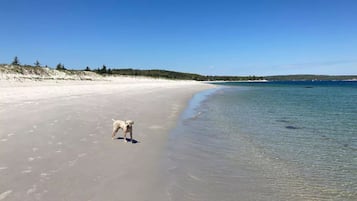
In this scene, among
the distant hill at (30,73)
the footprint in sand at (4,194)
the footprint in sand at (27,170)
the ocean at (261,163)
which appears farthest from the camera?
the distant hill at (30,73)

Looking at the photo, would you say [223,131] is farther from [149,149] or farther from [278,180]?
[278,180]

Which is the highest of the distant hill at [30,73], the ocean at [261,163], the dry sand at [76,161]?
the distant hill at [30,73]

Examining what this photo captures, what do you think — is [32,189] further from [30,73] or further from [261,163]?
[30,73]

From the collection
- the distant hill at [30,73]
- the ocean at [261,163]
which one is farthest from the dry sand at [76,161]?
the distant hill at [30,73]

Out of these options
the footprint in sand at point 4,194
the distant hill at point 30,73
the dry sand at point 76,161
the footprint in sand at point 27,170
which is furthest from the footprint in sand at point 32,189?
the distant hill at point 30,73

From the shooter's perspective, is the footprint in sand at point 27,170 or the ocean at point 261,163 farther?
the footprint in sand at point 27,170

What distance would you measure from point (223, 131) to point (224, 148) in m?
2.90

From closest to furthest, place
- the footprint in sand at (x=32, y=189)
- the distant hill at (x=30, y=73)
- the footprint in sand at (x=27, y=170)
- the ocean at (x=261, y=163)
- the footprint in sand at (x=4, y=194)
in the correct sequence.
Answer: the footprint in sand at (x=4, y=194) < the footprint in sand at (x=32, y=189) < the ocean at (x=261, y=163) < the footprint in sand at (x=27, y=170) < the distant hill at (x=30, y=73)

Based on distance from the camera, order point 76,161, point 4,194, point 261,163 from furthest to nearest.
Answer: point 261,163 < point 76,161 < point 4,194

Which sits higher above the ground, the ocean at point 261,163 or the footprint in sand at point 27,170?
the footprint in sand at point 27,170

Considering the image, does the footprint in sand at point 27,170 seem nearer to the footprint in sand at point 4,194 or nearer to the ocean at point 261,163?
the footprint in sand at point 4,194

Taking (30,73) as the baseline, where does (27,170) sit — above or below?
below

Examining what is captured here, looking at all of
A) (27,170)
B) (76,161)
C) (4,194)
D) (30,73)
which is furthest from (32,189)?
(30,73)

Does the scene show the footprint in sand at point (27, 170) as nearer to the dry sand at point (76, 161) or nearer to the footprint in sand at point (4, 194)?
A: the dry sand at point (76, 161)
